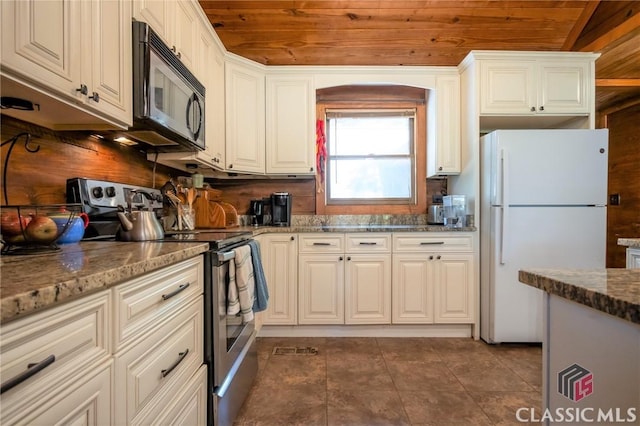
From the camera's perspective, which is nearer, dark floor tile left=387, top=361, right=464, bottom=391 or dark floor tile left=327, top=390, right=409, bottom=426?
dark floor tile left=327, top=390, right=409, bottom=426

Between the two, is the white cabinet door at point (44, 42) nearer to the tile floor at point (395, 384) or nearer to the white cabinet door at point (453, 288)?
the tile floor at point (395, 384)

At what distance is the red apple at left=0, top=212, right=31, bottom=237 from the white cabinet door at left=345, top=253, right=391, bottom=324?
1970 mm

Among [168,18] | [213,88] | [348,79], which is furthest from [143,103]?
[348,79]

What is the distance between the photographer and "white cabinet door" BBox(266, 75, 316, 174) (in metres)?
2.75

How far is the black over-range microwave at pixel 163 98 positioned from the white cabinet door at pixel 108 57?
42 millimetres

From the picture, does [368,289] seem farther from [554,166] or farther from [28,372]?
[28,372]

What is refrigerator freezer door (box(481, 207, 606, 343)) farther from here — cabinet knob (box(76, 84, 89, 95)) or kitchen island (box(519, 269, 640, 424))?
cabinet knob (box(76, 84, 89, 95))

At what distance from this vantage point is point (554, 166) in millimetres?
2303

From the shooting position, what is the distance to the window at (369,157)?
3.10 metres

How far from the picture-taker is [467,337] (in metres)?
2.55

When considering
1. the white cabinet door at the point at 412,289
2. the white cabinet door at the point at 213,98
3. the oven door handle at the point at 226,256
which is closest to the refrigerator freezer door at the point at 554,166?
the white cabinet door at the point at 412,289

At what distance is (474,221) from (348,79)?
1.63 meters

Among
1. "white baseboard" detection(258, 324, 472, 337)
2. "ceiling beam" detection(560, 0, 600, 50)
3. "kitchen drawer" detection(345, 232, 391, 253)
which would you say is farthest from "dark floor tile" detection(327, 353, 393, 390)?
"ceiling beam" detection(560, 0, 600, 50)

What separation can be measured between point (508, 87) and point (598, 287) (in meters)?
2.49
